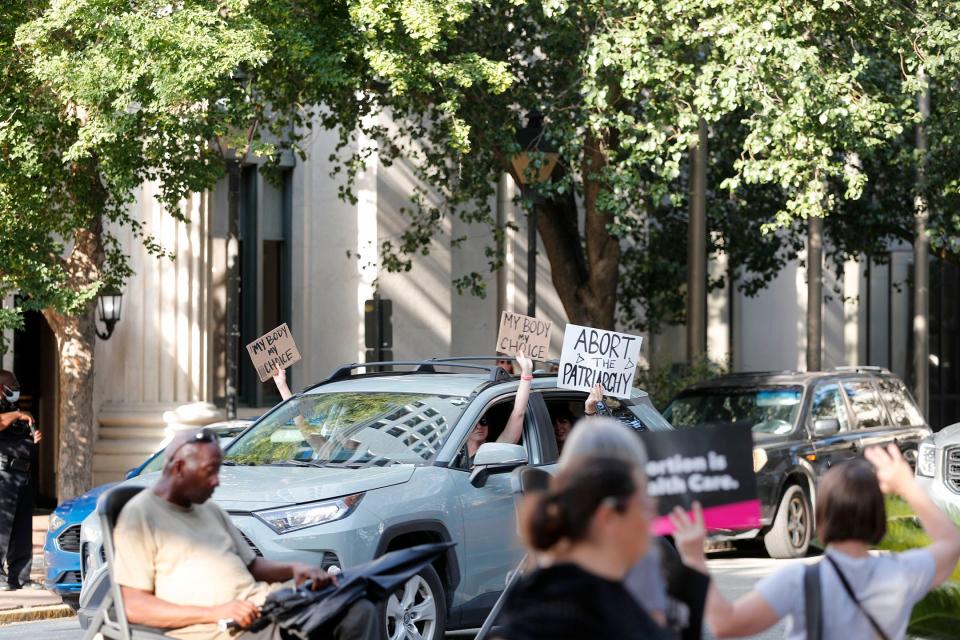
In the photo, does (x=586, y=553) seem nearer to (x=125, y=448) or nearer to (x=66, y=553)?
(x=66, y=553)

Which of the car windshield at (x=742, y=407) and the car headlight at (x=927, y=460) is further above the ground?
the car windshield at (x=742, y=407)

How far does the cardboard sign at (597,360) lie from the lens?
34.5ft

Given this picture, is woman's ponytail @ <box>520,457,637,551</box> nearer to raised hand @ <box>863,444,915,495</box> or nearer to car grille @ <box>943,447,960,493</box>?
raised hand @ <box>863,444,915,495</box>

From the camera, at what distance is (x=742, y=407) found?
1672 centimetres

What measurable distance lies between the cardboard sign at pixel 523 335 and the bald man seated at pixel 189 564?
769 cm

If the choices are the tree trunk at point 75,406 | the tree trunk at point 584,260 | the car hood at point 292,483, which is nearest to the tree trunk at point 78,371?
the tree trunk at point 75,406

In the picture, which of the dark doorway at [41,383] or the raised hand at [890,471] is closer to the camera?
the raised hand at [890,471]

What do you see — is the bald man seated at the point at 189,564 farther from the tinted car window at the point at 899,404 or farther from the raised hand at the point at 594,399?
the tinted car window at the point at 899,404

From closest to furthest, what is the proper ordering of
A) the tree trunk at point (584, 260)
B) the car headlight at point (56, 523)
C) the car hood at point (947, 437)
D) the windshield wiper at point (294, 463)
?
the windshield wiper at point (294, 463) → the car headlight at point (56, 523) → the car hood at point (947, 437) → the tree trunk at point (584, 260)

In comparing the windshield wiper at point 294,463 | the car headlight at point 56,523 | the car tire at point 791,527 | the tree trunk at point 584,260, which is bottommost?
the car tire at point 791,527

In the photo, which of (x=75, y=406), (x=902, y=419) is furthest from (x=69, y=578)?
(x=902, y=419)

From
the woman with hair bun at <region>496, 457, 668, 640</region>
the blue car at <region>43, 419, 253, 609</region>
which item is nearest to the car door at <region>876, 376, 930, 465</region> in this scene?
the blue car at <region>43, 419, 253, 609</region>

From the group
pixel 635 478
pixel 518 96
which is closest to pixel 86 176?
pixel 518 96

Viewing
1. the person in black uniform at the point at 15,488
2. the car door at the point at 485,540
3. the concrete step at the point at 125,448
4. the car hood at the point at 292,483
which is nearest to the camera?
the car hood at the point at 292,483
